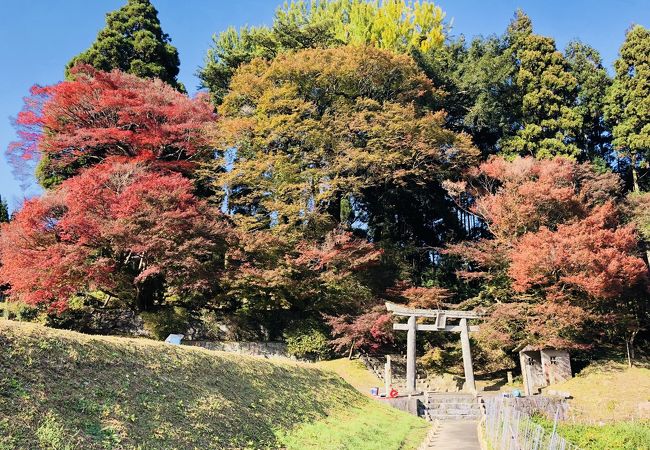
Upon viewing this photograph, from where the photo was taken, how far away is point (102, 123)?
19.7 meters

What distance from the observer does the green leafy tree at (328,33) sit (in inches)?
1030

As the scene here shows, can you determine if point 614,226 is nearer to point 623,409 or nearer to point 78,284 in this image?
point 623,409

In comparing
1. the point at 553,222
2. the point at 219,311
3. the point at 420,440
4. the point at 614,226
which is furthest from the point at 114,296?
the point at 614,226

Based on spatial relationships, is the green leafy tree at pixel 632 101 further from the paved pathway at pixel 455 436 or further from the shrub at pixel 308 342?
the shrub at pixel 308 342

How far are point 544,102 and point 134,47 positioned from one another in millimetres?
20984

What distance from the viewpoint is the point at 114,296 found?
17.5m

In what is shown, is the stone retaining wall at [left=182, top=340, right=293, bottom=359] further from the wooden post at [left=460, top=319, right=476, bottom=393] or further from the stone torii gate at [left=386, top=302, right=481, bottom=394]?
the wooden post at [left=460, top=319, right=476, bottom=393]

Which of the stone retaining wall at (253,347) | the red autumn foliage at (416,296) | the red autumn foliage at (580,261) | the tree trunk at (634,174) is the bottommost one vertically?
the stone retaining wall at (253,347)

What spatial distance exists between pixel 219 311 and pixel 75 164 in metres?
9.19

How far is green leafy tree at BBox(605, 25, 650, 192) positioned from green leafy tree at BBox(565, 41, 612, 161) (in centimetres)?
87

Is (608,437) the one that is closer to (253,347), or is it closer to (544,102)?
(253,347)

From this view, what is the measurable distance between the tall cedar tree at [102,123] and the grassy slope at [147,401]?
43.6ft

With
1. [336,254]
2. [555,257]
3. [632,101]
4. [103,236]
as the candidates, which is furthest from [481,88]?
[103,236]

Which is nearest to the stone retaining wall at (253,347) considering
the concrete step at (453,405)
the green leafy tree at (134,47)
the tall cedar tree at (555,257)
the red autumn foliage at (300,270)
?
the red autumn foliage at (300,270)
